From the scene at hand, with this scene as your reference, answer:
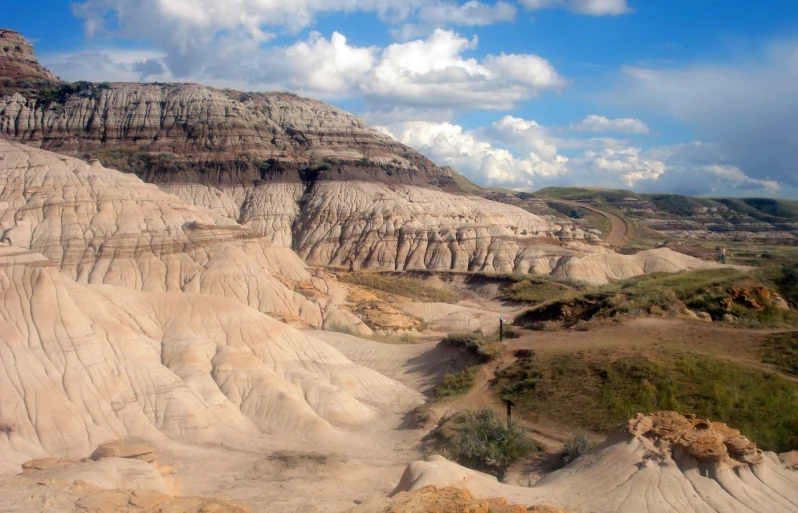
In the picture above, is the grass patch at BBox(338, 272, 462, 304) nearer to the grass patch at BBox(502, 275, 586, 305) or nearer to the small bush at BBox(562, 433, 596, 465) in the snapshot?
the grass patch at BBox(502, 275, 586, 305)

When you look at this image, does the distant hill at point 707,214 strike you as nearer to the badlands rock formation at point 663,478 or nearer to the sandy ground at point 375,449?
the sandy ground at point 375,449

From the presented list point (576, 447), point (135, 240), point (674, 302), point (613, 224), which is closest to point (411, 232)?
point (135, 240)

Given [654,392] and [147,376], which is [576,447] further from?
[147,376]

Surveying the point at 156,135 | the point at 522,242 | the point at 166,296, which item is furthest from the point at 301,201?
the point at 166,296

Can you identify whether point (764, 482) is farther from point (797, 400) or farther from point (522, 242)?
point (522, 242)

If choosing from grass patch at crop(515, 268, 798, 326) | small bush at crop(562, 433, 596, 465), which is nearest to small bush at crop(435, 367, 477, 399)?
grass patch at crop(515, 268, 798, 326)

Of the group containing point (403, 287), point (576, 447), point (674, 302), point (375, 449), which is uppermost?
point (674, 302)
